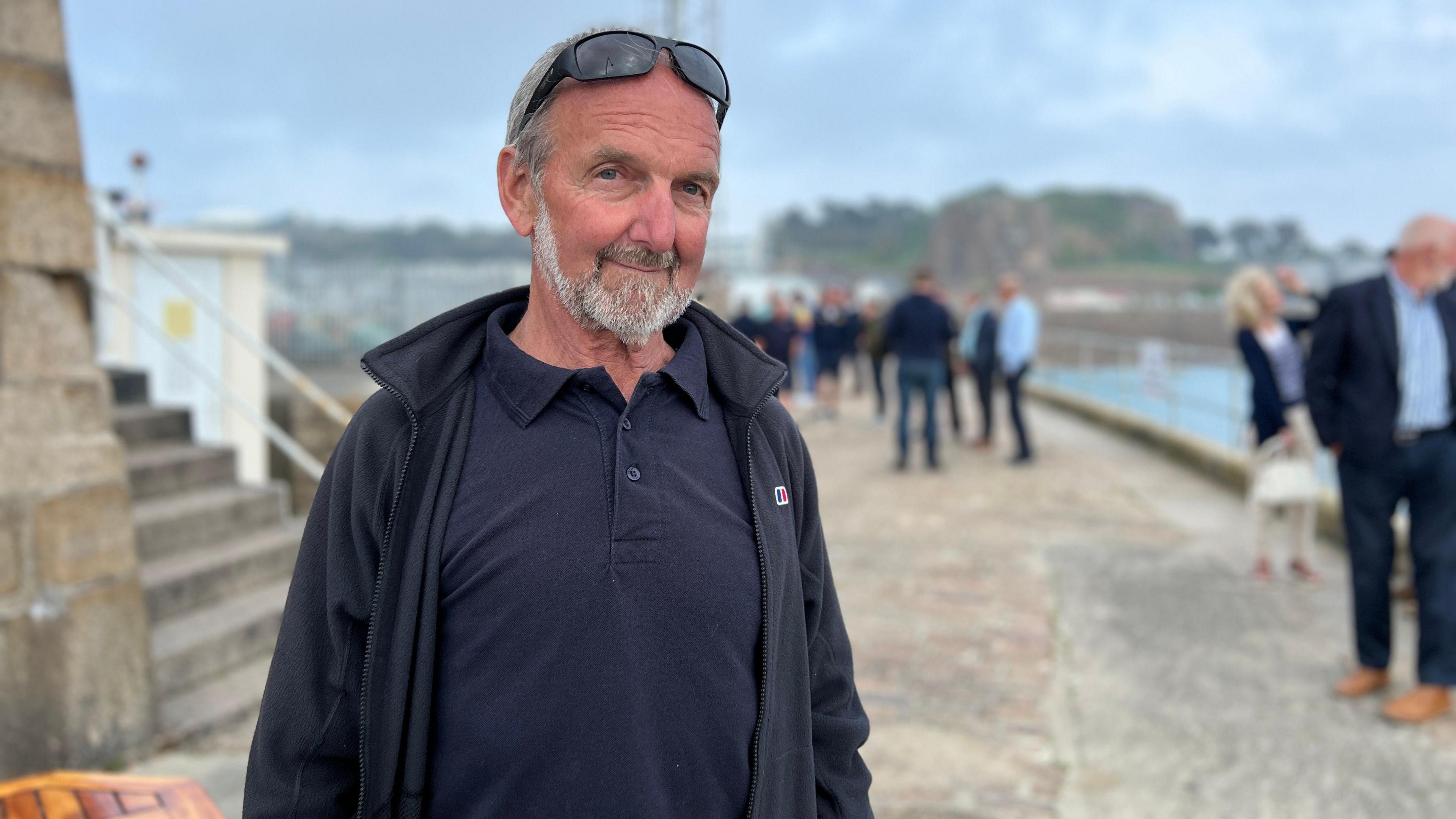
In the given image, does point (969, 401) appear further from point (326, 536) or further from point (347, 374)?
point (326, 536)

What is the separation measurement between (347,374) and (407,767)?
1011 centimetres

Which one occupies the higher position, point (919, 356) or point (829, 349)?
point (919, 356)

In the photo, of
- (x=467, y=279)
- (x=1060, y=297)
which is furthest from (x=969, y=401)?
(x=1060, y=297)

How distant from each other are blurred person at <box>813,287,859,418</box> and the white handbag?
969cm

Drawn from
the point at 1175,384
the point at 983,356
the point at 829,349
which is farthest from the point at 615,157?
the point at 829,349

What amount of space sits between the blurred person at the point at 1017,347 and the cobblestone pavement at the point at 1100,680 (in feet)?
8.52

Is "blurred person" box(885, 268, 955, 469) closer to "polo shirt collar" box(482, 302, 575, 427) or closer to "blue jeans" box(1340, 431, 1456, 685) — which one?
"blue jeans" box(1340, 431, 1456, 685)

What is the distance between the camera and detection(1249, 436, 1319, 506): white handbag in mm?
6254

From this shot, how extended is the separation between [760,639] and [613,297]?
22.4 inches

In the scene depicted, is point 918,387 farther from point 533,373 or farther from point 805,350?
point 533,373

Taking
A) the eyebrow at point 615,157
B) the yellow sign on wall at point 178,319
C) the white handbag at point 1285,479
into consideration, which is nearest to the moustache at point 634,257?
the eyebrow at point 615,157

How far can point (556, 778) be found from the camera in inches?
58.6

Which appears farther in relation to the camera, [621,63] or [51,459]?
[51,459]

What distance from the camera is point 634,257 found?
163 centimetres
